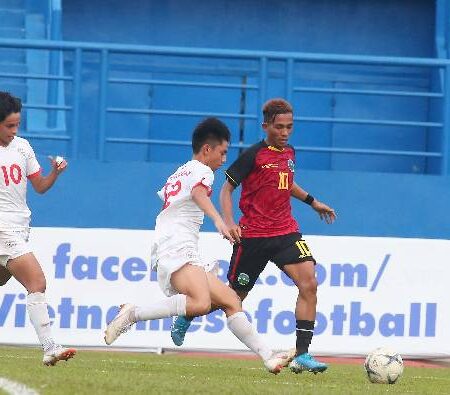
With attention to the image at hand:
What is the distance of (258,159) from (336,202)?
4.14 metres

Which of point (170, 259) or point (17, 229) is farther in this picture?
point (17, 229)

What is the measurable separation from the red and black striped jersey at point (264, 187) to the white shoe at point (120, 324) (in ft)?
3.98

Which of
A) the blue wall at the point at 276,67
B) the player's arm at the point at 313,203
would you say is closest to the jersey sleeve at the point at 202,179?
the player's arm at the point at 313,203

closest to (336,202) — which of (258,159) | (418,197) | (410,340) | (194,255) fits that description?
(418,197)

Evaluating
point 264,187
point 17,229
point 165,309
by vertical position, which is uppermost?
point 264,187

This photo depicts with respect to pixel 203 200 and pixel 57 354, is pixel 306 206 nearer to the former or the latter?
pixel 203 200

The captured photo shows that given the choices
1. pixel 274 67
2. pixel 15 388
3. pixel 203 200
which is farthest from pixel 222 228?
pixel 274 67

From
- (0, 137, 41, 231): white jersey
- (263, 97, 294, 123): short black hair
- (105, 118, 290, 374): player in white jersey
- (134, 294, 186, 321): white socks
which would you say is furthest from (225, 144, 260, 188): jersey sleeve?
(0, 137, 41, 231): white jersey

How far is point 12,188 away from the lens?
984 centimetres

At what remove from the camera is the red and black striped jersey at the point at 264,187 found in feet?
34.9

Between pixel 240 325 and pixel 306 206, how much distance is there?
5.13 meters

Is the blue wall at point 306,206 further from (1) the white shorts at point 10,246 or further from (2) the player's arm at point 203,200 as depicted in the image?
(2) the player's arm at point 203,200

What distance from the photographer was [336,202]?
14.7 metres

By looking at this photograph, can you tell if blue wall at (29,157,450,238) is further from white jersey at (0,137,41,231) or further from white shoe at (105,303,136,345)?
white shoe at (105,303,136,345)
